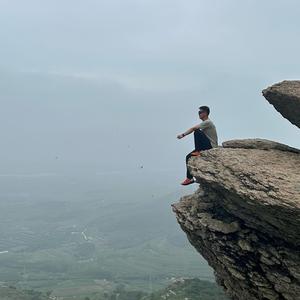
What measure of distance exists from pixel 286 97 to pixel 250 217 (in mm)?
7048

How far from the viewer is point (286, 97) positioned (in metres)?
22.0

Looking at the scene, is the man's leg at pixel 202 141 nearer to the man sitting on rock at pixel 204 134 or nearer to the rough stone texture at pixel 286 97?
the man sitting on rock at pixel 204 134

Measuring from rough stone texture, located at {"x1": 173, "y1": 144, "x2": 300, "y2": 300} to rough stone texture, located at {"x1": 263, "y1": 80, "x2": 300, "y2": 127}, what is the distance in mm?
2057

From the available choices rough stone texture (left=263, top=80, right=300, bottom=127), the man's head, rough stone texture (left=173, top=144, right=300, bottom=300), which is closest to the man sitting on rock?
the man's head

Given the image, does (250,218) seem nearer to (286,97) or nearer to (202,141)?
(202,141)

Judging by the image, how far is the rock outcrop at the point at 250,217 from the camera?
17719mm

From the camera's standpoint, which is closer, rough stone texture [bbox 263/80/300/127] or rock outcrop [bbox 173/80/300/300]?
rock outcrop [bbox 173/80/300/300]

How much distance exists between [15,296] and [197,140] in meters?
140

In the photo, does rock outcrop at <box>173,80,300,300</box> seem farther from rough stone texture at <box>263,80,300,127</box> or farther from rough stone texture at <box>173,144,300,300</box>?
rough stone texture at <box>263,80,300,127</box>

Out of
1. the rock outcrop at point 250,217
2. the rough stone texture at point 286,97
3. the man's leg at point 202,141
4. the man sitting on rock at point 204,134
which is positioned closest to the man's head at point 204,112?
the man sitting on rock at point 204,134

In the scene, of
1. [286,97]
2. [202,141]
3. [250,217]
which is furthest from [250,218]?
[286,97]

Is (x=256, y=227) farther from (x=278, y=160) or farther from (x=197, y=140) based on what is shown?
(x=197, y=140)

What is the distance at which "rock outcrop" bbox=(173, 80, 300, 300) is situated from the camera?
17.7 m

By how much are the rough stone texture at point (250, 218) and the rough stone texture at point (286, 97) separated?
6.75ft
